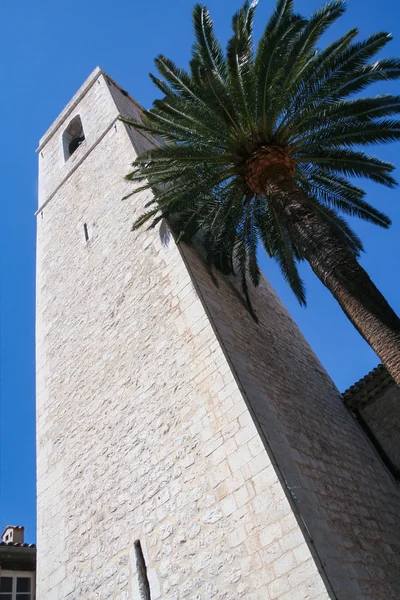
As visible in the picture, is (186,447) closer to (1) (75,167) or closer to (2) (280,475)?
→ (2) (280,475)

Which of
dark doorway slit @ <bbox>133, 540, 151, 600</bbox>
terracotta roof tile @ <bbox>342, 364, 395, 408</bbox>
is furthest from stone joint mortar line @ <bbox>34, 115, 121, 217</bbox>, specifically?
dark doorway slit @ <bbox>133, 540, 151, 600</bbox>

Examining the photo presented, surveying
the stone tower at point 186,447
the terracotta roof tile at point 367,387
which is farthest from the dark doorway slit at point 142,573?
the terracotta roof tile at point 367,387

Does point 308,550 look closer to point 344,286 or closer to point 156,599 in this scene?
point 156,599

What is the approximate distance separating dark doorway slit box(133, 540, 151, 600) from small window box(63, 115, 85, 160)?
504 inches

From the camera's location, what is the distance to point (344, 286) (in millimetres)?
6227

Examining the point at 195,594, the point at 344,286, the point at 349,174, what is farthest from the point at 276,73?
the point at 195,594

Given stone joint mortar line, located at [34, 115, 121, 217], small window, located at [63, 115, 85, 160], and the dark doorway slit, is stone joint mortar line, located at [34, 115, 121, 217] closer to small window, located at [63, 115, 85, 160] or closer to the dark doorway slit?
small window, located at [63, 115, 85, 160]

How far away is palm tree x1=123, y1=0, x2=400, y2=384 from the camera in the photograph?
284 inches

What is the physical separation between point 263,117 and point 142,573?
20.4ft

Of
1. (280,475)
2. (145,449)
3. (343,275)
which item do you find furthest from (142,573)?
(343,275)

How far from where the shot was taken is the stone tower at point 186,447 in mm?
5336

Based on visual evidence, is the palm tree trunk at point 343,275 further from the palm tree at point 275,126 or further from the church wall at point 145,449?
the church wall at point 145,449

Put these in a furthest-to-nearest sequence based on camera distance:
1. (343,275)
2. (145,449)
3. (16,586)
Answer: (16,586), (145,449), (343,275)

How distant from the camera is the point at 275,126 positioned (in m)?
7.70
